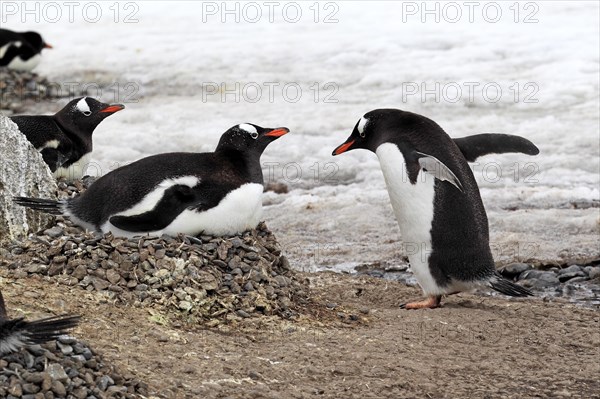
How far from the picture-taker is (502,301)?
21.9 feet

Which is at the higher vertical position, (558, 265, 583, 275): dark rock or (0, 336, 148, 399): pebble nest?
(0, 336, 148, 399): pebble nest

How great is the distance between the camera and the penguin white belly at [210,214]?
223 inches

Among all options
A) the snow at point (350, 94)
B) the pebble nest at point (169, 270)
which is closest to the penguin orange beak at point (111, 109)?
the pebble nest at point (169, 270)

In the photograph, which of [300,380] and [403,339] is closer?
[300,380]

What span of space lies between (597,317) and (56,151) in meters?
3.64

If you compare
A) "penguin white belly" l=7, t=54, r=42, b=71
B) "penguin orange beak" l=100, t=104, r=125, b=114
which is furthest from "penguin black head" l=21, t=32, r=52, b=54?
"penguin orange beak" l=100, t=104, r=125, b=114

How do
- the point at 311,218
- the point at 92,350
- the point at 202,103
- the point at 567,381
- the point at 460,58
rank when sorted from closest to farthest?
1. the point at 92,350
2. the point at 567,381
3. the point at 311,218
4. the point at 202,103
5. the point at 460,58

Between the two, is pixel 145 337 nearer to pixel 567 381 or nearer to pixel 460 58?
pixel 567 381

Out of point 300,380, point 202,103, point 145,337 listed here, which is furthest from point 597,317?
point 202,103

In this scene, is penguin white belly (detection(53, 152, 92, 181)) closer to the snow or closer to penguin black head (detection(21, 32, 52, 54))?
the snow

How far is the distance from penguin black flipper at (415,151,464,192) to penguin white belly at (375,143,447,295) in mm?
77

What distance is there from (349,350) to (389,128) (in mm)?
1900

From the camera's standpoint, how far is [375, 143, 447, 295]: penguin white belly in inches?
245

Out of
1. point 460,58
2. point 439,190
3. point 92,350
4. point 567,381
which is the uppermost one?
point 460,58
